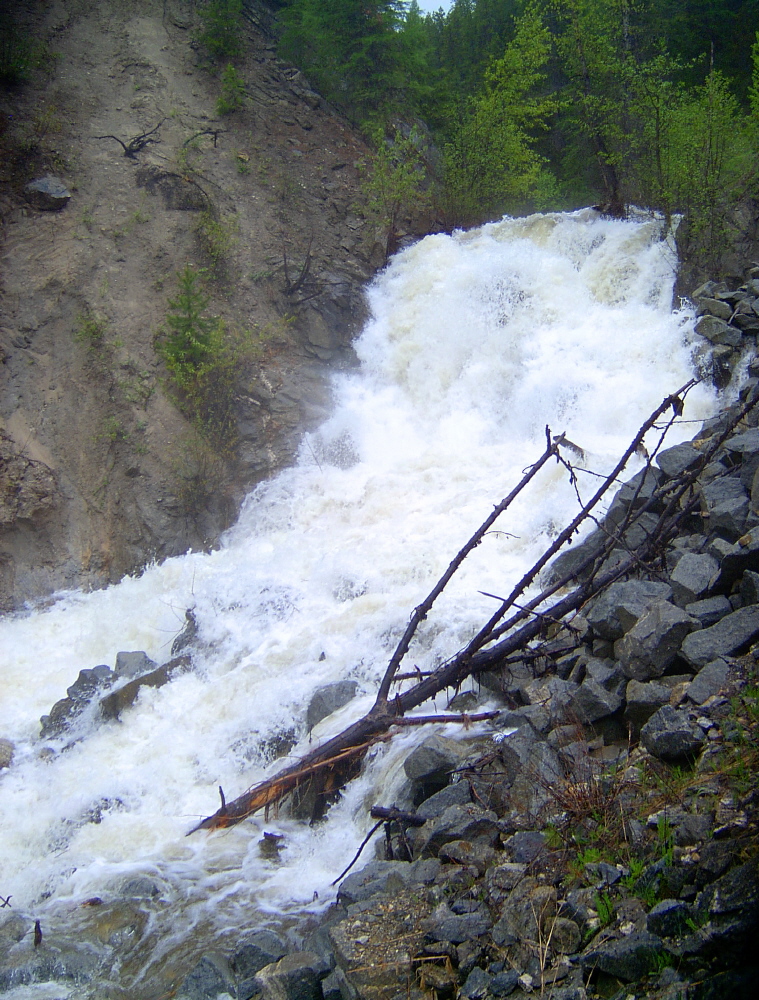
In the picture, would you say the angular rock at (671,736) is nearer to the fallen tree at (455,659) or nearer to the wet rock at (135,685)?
the fallen tree at (455,659)

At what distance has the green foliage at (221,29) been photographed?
18062mm

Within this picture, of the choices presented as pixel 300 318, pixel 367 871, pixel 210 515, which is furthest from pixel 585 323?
pixel 367 871

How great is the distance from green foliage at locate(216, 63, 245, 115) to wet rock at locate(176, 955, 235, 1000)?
1776 cm

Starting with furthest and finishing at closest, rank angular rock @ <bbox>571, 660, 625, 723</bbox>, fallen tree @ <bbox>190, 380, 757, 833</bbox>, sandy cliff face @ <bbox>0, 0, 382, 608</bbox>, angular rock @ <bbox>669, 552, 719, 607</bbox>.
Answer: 1. sandy cliff face @ <bbox>0, 0, 382, 608</bbox>
2. fallen tree @ <bbox>190, 380, 757, 833</bbox>
3. angular rock @ <bbox>669, 552, 719, 607</bbox>
4. angular rock @ <bbox>571, 660, 625, 723</bbox>

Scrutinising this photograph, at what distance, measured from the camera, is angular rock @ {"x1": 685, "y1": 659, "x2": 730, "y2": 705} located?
4.30m

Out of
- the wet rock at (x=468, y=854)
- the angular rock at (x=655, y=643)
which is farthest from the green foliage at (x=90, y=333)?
the wet rock at (x=468, y=854)

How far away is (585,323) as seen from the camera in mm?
13008

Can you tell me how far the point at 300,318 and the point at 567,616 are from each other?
372 inches

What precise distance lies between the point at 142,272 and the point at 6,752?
351 inches

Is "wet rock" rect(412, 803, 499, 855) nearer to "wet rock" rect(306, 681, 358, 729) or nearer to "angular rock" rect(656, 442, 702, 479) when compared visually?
"wet rock" rect(306, 681, 358, 729)

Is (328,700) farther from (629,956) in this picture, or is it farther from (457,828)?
(629,956)

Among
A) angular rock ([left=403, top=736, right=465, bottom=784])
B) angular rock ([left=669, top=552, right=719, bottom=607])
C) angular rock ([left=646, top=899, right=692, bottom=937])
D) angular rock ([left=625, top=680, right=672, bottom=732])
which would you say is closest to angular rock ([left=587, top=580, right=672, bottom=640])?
angular rock ([left=669, top=552, right=719, bottom=607])

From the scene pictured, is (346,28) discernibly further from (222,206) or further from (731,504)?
(731,504)

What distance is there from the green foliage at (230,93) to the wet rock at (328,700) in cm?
1526
